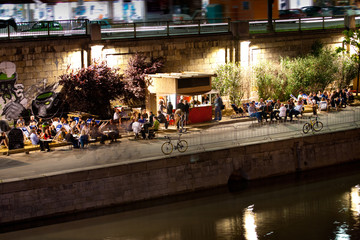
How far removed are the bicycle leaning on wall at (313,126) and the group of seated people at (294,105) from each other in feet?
7.32

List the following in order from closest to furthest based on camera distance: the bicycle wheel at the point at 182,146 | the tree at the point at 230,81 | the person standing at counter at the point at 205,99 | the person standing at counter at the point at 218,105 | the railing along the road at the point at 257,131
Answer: the bicycle wheel at the point at 182,146
the railing along the road at the point at 257,131
the person standing at counter at the point at 218,105
the person standing at counter at the point at 205,99
the tree at the point at 230,81

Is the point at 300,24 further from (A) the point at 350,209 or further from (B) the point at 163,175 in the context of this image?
(B) the point at 163,175

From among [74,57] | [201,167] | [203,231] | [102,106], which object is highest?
[74,57]

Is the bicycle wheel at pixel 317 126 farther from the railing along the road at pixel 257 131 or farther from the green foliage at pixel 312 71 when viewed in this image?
the green foliage at pixel 312 71

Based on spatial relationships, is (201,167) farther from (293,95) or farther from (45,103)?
(293,95)

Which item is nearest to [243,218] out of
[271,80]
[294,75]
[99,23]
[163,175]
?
[163,175]

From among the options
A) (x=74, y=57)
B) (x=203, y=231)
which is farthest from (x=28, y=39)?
(x=203, y=231)

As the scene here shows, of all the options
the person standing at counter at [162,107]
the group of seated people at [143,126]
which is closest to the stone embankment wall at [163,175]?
the group of seated people at [143,126]

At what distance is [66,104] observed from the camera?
103 feet

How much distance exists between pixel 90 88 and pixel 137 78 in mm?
2942

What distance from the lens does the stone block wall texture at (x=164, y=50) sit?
30.3 m

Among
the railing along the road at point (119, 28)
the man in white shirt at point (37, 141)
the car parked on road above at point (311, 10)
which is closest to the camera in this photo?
the man in white shirt at point (37, 141)

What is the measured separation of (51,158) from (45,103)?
6.02m

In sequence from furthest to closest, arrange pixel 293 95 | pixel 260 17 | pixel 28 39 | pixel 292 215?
pixel 260 17 < pixel 293 95 < pixel 28 39 < pixel 292 215
